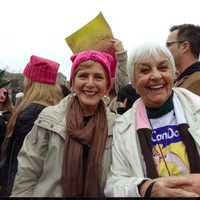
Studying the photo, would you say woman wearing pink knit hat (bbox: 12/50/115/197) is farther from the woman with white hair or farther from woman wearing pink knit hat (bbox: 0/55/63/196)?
woman wearing pink knit hat (bbox: 0/55/63/196)

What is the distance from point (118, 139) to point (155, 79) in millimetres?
370

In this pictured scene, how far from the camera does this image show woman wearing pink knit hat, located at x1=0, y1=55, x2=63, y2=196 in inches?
120

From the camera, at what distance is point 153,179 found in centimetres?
191

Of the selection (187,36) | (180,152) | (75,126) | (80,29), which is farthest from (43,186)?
(187,36)

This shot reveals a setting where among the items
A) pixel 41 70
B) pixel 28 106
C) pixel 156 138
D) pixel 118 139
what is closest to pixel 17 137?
pixel 28 106

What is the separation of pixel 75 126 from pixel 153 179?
59 cm

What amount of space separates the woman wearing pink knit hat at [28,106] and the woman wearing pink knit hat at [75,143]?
0.64 metres

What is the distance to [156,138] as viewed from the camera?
6.70 feet

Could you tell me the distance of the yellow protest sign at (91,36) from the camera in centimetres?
291

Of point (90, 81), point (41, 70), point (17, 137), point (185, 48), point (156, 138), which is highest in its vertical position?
point (185, 48)

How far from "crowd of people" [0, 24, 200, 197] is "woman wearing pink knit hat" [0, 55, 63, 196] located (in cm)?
66

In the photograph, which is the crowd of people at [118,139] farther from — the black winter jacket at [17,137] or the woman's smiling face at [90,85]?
the black winter jacket at [17,137]

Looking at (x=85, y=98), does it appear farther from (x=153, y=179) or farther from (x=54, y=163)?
(x=153, y=179)

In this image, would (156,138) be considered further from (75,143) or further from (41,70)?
(41,70)
